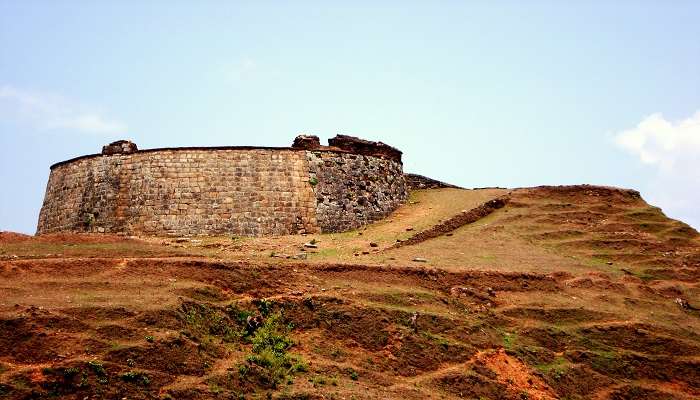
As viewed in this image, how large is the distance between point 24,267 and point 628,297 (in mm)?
15792

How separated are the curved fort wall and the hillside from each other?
112cm

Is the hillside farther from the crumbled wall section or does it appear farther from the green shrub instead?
the crumbled wall section

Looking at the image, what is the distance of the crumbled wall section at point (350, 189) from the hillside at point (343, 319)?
1476mm

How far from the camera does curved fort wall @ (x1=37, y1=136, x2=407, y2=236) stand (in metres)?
23.2

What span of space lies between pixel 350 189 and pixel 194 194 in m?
5.63

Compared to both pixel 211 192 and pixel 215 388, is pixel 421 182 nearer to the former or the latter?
pixel 211 192

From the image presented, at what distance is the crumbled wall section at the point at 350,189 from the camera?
81.4 feet

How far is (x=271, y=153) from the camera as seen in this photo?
976 inches

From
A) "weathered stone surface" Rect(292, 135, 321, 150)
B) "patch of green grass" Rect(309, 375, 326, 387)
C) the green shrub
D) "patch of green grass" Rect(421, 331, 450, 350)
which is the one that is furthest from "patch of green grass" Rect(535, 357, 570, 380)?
"weathered stone surface" Rect(292, 135, 321, 150)

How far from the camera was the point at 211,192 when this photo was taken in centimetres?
2356

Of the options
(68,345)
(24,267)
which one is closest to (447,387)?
(68,345)

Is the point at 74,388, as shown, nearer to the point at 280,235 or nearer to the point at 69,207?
the point at 280,235

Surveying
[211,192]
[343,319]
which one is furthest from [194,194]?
[343,319]

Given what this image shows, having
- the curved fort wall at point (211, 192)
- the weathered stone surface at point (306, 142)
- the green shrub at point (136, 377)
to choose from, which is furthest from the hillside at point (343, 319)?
the weathered stone surface at point (306, 142)
